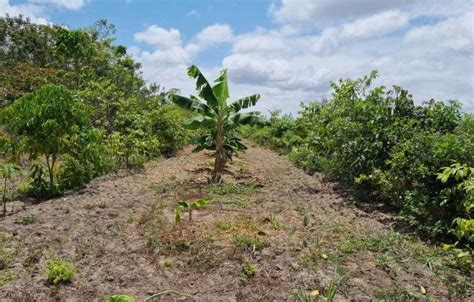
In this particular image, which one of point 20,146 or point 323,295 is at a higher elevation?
point 20,146

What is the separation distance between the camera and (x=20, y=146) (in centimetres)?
856

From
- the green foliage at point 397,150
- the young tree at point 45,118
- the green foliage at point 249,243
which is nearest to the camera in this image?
the green foliage at point 249,243

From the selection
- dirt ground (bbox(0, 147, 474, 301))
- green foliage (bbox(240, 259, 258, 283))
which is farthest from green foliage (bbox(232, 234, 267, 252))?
green foliage (bbox(240, 259, 258, 283))

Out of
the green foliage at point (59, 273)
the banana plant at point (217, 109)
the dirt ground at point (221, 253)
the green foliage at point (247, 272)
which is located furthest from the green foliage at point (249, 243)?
the banana plant at point (217, 109)

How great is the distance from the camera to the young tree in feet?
26.8

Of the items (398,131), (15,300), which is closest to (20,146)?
(15,300)

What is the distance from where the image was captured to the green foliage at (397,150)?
21.9 ft

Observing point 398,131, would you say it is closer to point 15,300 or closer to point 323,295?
point 323,295

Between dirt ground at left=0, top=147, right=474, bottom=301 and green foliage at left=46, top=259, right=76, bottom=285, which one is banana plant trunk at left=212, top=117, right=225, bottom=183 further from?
green foliage at left=46, top=259, right=76, bottom=285

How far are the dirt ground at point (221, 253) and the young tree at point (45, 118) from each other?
1121 mm

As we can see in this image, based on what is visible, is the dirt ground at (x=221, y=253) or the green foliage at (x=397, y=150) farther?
the green foliage at (x=397, y=150)

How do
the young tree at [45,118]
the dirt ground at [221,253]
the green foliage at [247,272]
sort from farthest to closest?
the young tree at [45,118] < the green foliage at [247,272] < the dirt ground at [221,253]

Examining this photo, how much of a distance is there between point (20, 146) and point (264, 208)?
4.87 m

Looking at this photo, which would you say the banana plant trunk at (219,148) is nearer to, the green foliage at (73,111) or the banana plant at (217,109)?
the banana plant at (217,109)
